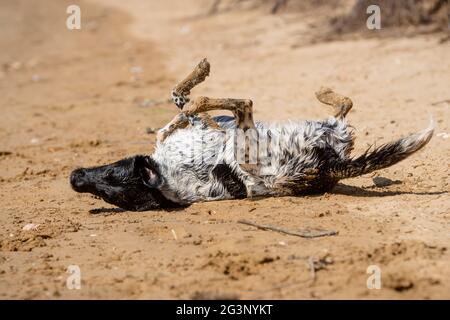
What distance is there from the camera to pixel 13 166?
7281mm

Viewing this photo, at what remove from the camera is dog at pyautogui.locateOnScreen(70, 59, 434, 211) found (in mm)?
5285

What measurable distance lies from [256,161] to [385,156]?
0.89m

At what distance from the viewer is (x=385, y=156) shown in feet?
17.1

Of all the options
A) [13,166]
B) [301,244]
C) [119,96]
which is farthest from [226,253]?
[119,96]

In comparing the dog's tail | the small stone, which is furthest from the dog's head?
the dog's tail

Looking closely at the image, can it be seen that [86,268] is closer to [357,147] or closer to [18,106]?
[357,147]

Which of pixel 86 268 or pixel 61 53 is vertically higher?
pixel 61 53

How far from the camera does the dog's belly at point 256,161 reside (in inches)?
209

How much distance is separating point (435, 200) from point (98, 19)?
17.2m

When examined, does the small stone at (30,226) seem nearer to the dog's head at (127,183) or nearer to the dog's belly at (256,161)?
the dog's head at (127,183)

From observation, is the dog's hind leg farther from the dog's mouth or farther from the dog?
the dog's mouth

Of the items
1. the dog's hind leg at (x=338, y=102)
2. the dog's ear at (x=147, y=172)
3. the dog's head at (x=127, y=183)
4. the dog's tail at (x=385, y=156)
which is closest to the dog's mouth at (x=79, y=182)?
the dog's head at (x=127, y=183)
